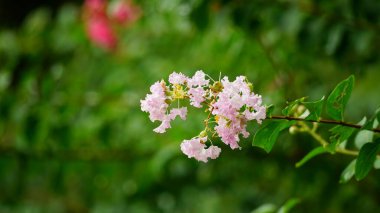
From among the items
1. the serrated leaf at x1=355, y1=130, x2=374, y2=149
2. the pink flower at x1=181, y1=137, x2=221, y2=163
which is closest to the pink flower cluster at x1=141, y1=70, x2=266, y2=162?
the pink flower at x1=181, y1=137, x2=221, y2=163

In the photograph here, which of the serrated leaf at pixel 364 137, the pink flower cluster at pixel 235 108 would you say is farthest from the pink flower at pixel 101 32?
the pink flower cluster at pixel 235 108

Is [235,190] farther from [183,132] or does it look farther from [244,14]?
[244,14]

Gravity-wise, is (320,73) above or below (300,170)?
above

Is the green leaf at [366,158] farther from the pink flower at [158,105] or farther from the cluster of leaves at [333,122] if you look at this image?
the pink flower at [158,105]

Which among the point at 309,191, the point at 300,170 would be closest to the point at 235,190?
the point at 309,191

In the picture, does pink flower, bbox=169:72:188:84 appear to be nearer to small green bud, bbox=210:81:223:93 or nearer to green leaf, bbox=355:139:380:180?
small green bud, bbox=210:81:223:93
